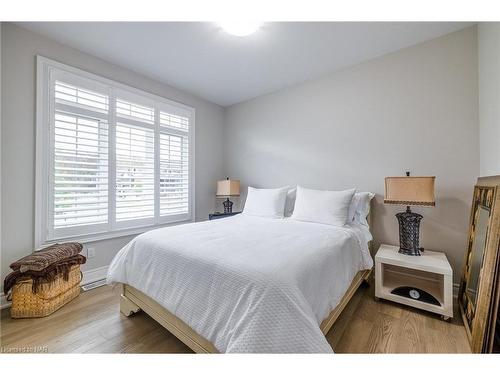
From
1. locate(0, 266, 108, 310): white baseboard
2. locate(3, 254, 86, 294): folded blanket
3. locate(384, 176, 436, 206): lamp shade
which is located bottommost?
locate(0, 266, 108, 310): white baseboard

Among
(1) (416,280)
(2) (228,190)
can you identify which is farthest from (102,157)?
(1) (416,280)

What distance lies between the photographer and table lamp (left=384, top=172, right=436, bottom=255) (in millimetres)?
1839

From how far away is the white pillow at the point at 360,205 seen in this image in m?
2.27

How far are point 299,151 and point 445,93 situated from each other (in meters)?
1.61

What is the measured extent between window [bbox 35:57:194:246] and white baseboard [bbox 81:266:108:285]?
15.1 inches

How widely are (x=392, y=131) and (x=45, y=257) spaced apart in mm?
3595

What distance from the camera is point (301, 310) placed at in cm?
98

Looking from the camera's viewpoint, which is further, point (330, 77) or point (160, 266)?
point (330, 77)

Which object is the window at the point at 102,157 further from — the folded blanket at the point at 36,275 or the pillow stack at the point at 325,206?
the pillow stack at the point at 325,206

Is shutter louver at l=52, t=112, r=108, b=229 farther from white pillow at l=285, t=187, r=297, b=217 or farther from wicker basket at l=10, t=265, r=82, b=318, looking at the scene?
white pillow at l=285, t=187, r=297, b=217

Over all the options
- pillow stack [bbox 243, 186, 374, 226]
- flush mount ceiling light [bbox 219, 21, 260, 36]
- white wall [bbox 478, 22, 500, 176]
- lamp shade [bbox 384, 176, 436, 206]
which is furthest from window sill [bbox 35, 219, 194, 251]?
white wall [bbox 478, 22, 500, 176]

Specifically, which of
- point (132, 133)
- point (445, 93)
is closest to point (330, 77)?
point (445, 93)

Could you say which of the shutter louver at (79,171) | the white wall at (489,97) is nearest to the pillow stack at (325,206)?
the white wall at (489,97)
